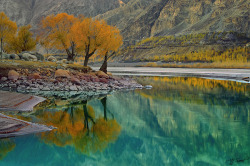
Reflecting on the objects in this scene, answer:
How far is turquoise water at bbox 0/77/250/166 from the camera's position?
28.5ft

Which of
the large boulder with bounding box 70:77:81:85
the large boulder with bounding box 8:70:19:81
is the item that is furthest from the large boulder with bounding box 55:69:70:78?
the large boulder with bounding box 8:70:19:81

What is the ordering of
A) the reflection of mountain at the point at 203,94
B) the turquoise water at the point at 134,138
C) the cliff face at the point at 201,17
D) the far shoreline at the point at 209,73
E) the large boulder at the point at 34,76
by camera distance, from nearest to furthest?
the turquoise water at the point at 134,138
the reflection of mountain at the point at 203,94
the large boulder at the point at 34,76
the far shoreline at the point at 209,73
the cliff face at the point at 201,17

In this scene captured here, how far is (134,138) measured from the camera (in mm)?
10766

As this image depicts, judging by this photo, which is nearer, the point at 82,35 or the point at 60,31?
the point at 82,35

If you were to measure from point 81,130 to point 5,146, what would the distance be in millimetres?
3416

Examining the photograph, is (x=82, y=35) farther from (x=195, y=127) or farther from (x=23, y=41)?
(x=195, y=127)

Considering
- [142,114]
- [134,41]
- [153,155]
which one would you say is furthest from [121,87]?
[134,41]

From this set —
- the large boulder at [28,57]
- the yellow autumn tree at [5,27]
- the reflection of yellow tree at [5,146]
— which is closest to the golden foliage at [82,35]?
the yellow autumn tree at [5,27]

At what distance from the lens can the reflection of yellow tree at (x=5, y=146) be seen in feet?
28.7

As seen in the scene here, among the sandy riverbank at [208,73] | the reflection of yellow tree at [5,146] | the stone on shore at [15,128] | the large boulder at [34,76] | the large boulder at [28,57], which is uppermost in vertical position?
the large boulder at [28,57]

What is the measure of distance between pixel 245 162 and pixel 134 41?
189 meters

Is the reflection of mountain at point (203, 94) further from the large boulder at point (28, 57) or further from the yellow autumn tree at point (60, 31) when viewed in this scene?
the yellow autumn tree at point (60, 31)

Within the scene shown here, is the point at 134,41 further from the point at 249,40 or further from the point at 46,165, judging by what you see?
the point at 46,165

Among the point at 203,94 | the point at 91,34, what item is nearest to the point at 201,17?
the point at 91,34
